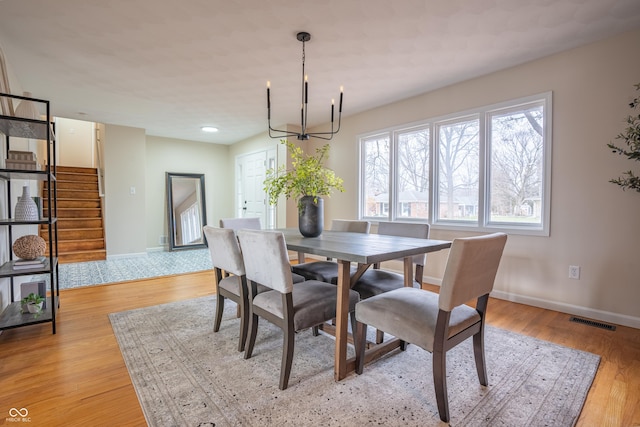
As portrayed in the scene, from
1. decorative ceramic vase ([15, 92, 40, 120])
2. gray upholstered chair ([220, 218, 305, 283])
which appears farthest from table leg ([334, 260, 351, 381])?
decorative ceramic vase ([15, 92, 40, 120])

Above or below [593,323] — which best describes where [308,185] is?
above

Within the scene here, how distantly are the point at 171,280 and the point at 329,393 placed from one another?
10.2 ft

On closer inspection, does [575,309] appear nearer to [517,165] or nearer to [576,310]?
[576,310]

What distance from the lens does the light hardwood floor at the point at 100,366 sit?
1489 millimetres

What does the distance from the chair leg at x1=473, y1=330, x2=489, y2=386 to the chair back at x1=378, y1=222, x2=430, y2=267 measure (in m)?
0.75

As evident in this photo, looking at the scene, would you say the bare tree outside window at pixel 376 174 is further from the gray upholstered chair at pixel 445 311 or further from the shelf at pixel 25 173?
the shelf at pixel 25 173

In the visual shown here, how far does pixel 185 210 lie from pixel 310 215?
16.8ft

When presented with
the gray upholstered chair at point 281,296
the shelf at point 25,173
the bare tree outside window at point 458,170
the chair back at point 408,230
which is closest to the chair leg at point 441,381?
the gray upholstered chair at point 281,296

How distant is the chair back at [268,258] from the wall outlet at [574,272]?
2.71m

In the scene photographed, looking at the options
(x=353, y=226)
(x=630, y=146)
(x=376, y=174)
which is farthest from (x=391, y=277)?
(x=376, y=174)

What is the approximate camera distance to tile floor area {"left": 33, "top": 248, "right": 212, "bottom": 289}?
3975 millimetres

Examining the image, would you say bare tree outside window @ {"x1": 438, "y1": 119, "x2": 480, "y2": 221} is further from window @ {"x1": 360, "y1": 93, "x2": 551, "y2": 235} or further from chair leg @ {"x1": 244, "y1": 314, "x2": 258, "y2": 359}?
chair leg @ {"x1": 244, "y1": 314, "x2": 258, "y2": 359}

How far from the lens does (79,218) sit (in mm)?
5695

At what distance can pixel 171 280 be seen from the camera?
158 inches
